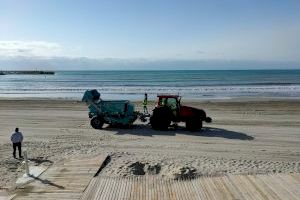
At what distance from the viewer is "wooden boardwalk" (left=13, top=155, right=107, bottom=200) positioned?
11.1 meters

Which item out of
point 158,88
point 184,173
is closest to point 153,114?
point 184,173

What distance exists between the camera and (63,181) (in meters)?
12.2

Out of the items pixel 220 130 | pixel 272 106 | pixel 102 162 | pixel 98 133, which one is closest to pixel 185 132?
pixel 220 130

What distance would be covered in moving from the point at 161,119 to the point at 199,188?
9.82 m

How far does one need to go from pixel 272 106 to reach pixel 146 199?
24620mm

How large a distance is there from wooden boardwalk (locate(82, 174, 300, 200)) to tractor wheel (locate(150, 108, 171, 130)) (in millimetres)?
8759

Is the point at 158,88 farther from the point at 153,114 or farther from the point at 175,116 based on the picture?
the point at 153,114

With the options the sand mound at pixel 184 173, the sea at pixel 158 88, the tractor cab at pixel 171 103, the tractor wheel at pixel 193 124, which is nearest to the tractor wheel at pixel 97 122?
the tractor cab at pixel 171 103

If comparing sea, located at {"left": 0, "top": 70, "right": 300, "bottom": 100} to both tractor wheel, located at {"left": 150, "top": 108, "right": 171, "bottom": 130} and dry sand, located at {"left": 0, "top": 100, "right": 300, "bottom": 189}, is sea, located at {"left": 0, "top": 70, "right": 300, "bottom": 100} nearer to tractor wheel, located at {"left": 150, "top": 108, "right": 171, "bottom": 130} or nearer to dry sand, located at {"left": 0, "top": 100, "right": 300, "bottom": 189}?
dry sand, located at {"left": 0, "top": 100, "right": 300, "bottom": 189}

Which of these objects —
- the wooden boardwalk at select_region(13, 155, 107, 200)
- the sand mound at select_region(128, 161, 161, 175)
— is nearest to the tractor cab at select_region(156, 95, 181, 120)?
the wooden boardwalk at select_region(13, 155, 107, 200)

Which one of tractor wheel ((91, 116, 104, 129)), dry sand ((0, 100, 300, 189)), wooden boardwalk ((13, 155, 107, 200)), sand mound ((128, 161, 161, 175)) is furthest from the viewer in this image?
tractor wheel ((91, 116, 104, 129))

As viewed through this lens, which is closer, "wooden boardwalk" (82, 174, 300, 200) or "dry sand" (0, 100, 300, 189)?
"wooden boardwalk" (82, 174, 300, 200)

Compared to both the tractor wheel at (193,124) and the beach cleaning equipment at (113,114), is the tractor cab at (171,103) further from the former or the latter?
the beach cleaning equipment at (113,114)

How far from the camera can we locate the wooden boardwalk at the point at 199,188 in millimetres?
10922
